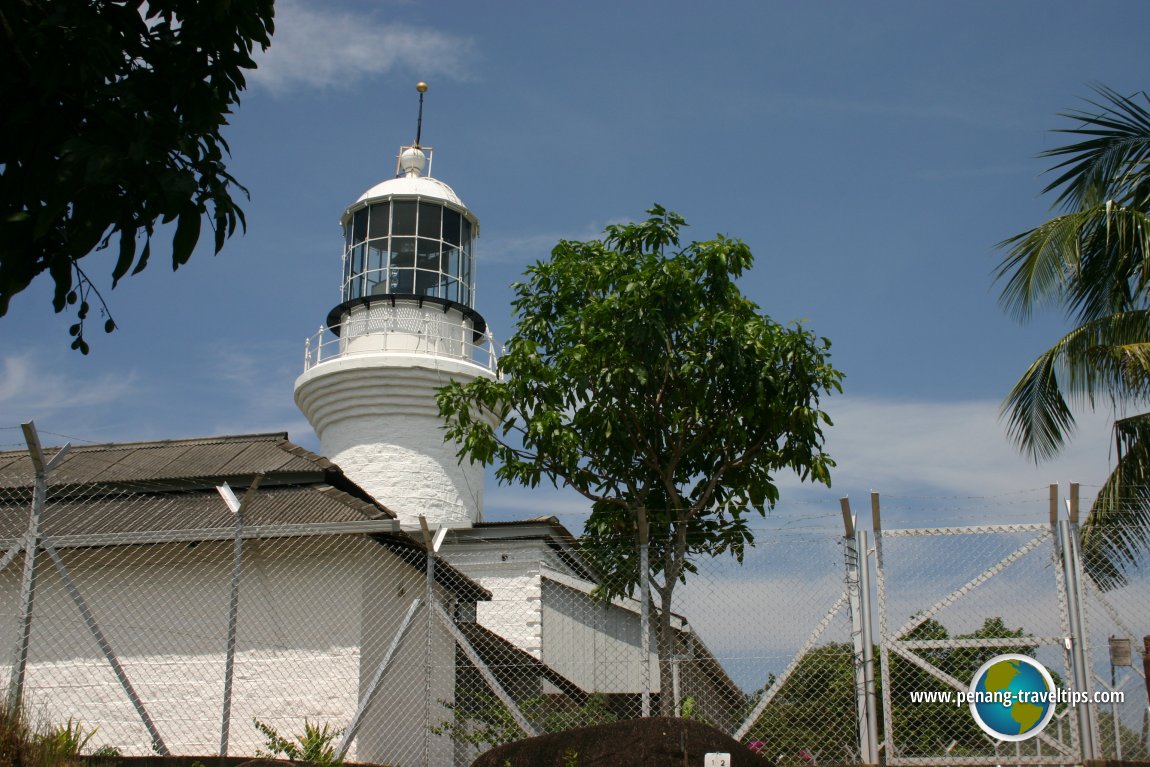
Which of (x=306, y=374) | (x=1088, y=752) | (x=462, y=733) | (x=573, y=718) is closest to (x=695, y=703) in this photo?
(x=573, y=718)

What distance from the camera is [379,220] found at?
1814 cm

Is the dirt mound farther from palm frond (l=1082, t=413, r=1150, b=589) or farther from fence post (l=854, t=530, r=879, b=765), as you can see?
palm frond (l=1082, t=413, r=1150, b=589)

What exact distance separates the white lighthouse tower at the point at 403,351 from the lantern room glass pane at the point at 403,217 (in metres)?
0.02

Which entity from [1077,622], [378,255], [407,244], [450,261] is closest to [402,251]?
[407,244]

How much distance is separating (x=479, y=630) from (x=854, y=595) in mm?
6833

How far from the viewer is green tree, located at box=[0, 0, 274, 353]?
365 cm

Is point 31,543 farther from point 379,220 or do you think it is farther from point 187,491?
point 379,220

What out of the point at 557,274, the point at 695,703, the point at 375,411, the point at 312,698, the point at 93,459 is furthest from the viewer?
the point at 375,411

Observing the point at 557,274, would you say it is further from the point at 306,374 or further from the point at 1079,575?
the point at 306,374

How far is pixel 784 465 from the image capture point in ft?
34.8

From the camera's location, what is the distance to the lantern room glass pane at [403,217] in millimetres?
17969

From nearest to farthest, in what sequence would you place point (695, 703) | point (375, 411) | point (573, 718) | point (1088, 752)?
point (1088, 752) < point (695, 703) < point (573, 718) < point (375, 411)

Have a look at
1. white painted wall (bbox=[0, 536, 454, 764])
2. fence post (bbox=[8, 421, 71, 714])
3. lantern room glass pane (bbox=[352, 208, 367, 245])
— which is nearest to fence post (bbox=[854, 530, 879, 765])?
white painted wall (bbox=[0, 536, 454, 764])

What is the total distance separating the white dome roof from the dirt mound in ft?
40.8
